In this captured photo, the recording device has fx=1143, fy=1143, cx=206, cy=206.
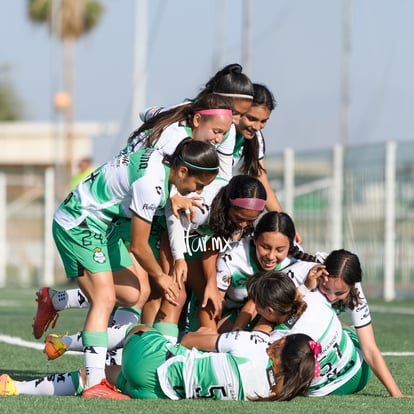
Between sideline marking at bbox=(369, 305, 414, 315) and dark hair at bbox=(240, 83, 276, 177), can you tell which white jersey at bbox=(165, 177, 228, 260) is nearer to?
dark hair at bbox=(240, 83, 276, 177)

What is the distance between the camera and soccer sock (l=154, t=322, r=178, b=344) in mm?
6582

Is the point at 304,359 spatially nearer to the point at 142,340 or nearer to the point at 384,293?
the point at 142,340

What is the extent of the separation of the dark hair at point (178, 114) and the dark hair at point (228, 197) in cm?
44

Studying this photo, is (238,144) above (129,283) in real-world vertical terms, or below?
above

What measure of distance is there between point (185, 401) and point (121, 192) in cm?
119

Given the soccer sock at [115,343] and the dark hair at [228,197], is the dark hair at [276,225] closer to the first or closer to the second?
the dark hair at [228,197]

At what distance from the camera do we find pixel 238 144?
7.09 meters

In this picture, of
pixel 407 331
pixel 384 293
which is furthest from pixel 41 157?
pixel 407 331

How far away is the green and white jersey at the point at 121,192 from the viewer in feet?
18.9

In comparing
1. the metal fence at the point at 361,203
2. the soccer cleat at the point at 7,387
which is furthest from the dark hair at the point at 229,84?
the metal fence at the point at 361,203

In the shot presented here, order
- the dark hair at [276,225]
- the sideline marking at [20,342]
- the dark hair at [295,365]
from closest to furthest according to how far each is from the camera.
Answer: the dark hair at [295,365], the dark hair at [276,225], the sideline marking at [20,342]

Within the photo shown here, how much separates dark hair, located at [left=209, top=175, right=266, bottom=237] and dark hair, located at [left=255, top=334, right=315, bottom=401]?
104 cm

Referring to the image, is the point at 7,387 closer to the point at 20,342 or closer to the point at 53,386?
the point at 53,386

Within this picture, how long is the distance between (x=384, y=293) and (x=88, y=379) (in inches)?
387
